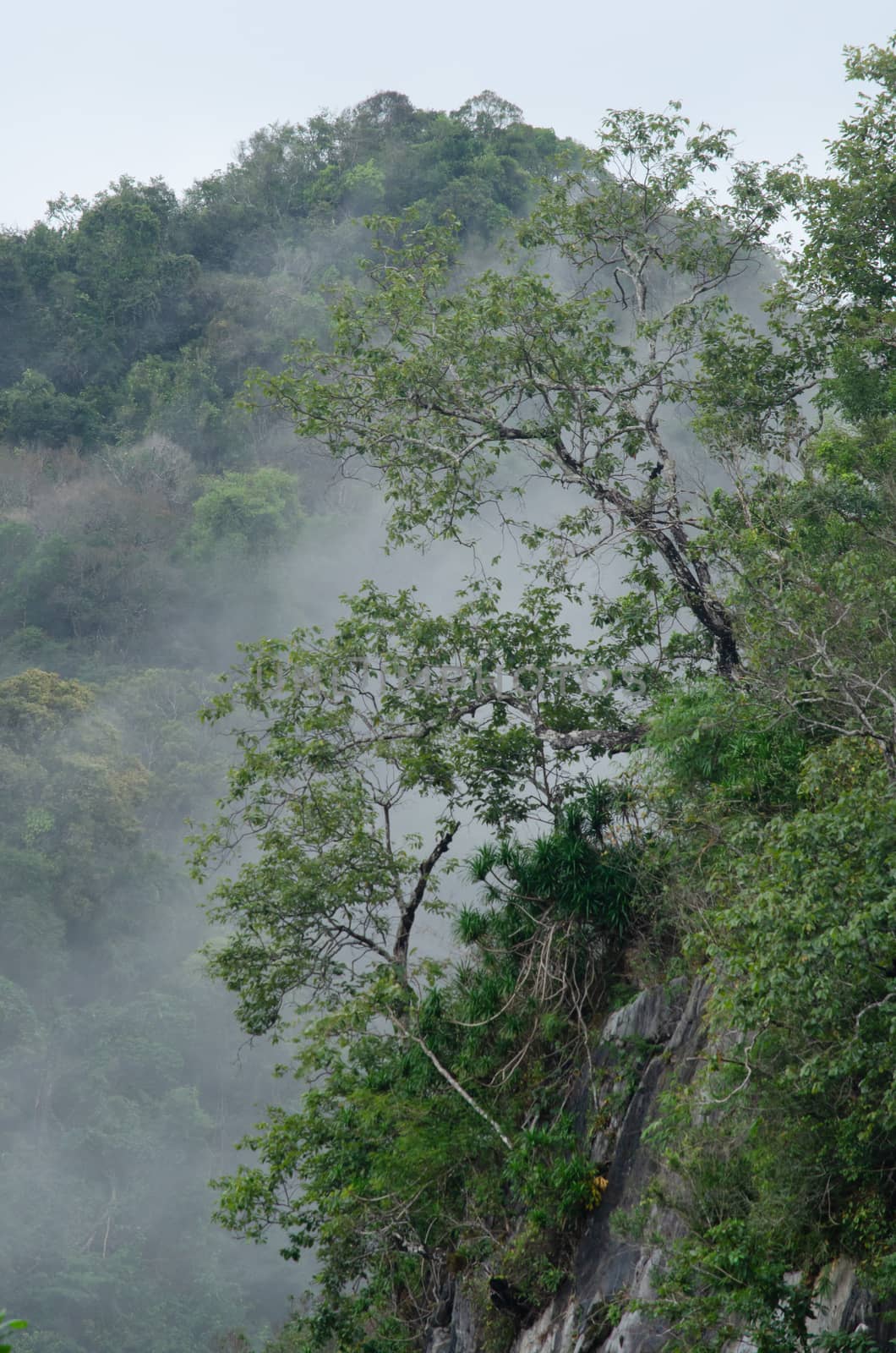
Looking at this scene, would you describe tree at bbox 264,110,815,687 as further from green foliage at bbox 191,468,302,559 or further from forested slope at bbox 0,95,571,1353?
green foliage at bbox 191,468,302,559

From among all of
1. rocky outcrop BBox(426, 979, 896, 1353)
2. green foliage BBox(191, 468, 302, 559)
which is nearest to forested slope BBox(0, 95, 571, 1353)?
green foliage BBox(191, 468, 302, 559)

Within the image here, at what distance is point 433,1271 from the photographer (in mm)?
9148

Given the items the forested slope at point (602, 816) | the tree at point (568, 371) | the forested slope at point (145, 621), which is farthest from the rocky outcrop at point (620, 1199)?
the forested slope at point (145, 621)

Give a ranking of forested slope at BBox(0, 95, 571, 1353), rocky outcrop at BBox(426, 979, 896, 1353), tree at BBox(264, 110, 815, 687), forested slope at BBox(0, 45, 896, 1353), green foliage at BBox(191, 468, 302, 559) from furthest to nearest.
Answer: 1. green foliage at BBox(191, 468, 302, 559)
2. forested slope at BBox(0, 95, 571, 1353)
3. tree at BBox(264, 110, 815, 687)
4. rocky outcrop at BBox(426, 979, 896, 1353)
5. forested slope at BBox(0, 45, 896, 1353)

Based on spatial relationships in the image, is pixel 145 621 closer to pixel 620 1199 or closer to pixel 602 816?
pixel 602 816

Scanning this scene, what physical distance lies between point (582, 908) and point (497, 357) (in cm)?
498

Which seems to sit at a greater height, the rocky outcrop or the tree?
the tree

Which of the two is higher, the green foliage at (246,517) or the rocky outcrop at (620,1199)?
the green foliage at (246,517)

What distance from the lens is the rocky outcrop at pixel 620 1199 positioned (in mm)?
7152

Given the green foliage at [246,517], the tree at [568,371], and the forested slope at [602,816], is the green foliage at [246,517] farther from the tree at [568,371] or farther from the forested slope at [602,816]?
the tree at [568,371]

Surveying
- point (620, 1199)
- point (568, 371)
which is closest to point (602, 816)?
point (620, 1199)

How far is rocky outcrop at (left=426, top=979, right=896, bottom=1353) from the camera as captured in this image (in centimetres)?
715

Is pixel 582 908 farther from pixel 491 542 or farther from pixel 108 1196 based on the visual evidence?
Result: pixel 491 542

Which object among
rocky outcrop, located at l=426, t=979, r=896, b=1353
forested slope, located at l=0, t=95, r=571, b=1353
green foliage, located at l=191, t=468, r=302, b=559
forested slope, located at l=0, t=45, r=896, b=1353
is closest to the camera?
forested slope, located at l=0, t=45, r=896, b=1353
